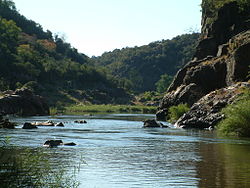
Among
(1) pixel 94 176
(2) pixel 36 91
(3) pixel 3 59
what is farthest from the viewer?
(3) pixel 3 59

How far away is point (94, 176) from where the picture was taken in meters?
24.2

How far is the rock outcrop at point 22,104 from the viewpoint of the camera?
9253cm

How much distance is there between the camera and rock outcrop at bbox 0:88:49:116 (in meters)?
92.5

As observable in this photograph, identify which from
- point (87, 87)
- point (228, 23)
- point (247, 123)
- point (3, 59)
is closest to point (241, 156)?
point (247, 123)

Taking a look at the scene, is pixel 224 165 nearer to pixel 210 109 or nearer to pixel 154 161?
pixel 154 161

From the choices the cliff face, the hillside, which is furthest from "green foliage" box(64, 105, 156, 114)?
the cliff face

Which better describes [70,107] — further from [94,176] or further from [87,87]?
[94,176]

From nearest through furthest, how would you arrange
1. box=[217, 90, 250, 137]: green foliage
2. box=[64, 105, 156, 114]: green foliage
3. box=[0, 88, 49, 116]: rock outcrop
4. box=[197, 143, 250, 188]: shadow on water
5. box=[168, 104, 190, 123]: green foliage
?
1. box=[197, 143, 250, 188]: shadow on water
2. box=[217, 90, 250, 137]: green foliage
3. box=[168, 104, 190, 123]: green foliage
4. box=[0, 88, 49, 116]: rock outcrop
5. box=[64, 105, 156, 114]: green foliage

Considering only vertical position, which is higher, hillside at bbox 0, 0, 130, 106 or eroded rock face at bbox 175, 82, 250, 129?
hillside at bbox 0, 0, 130, 106

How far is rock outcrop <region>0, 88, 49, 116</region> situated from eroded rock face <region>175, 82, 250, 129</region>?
3678cm

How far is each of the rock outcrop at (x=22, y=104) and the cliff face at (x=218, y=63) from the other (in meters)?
24.5

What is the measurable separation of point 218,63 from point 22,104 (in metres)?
37.4

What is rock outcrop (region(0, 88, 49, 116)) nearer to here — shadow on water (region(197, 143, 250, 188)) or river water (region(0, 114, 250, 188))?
river water (region(0, 114, 250, 188))

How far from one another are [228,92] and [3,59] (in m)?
119
